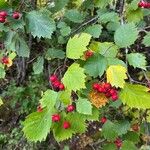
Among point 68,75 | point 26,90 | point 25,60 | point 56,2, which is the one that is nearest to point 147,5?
point 56,2

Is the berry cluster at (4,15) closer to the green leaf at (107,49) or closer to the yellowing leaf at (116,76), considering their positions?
the green leaf at (107,49)

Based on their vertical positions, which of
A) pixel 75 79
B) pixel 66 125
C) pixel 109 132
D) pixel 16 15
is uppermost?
pixel 16 15

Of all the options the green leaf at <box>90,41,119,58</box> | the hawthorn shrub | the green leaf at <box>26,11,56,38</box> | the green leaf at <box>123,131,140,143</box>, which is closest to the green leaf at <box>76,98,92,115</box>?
the hawthorn shrub

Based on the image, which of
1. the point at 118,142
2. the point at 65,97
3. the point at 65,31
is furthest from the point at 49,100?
the point at 118,142

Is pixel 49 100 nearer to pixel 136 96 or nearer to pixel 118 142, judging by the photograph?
pixel 136 96

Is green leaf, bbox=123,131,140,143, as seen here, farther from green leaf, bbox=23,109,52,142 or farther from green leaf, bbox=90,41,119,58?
green leaf, bbox=23,109,52,142

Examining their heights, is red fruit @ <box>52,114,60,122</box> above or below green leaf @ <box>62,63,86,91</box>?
below
